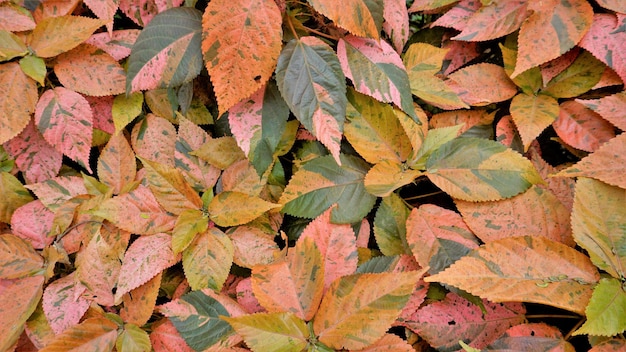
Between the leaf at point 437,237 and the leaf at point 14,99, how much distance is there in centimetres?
89

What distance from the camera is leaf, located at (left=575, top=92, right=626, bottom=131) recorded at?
966mm

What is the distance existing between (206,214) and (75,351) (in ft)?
1.26

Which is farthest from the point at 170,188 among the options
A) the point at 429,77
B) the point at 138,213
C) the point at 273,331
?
the point at 429,77

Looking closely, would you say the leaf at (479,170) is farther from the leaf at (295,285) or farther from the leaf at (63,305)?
the leaf at (63,305)

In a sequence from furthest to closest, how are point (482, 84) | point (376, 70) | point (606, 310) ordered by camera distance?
point (482, 84)
point (376, 70)
point (606, 310)

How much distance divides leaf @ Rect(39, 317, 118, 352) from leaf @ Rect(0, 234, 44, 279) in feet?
0.66

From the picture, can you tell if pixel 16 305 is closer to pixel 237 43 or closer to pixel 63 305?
pixel 63 305

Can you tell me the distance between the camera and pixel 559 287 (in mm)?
837

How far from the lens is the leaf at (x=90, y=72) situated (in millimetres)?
1055

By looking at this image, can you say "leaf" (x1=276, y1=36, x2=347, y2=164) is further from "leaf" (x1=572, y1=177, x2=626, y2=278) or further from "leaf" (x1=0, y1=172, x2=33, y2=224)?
"leaf" (x1=0, y1=172, x2=33, y2=224)

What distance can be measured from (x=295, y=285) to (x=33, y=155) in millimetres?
Result: 730

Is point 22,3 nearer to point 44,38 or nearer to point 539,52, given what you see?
point 44,38

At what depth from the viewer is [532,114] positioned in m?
1.03

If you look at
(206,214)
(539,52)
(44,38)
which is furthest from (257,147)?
(539,52)
